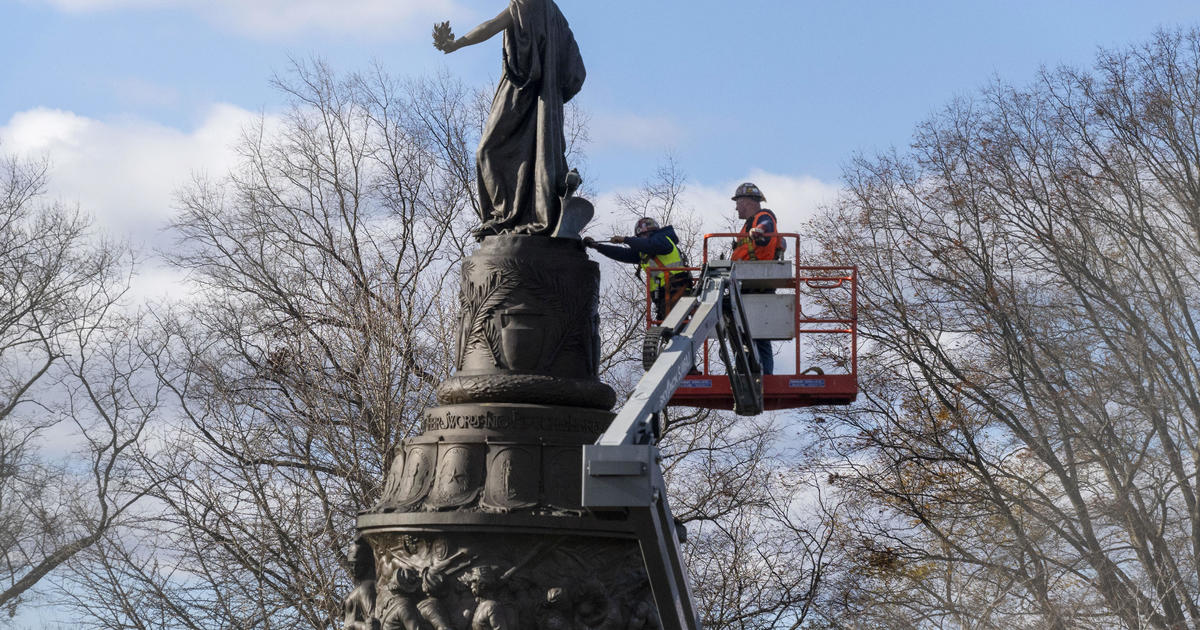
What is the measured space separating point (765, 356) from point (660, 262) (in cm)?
158

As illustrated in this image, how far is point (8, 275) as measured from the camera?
81.7ft

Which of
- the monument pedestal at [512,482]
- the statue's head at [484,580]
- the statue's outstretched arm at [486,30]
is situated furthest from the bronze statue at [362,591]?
the statue's outstretched arm at [486,30]

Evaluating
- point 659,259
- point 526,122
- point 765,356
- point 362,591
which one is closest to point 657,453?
point 362,591

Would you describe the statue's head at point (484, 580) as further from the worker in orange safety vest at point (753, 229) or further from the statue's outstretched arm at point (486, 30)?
the worker in orange safety vest at point (753, 229)

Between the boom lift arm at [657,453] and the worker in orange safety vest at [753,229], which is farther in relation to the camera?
the worker in orange safety vest at [753,229]

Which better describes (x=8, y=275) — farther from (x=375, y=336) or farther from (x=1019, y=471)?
(x=1019, y=471)

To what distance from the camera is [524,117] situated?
12422 mm

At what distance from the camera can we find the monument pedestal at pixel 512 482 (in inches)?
419

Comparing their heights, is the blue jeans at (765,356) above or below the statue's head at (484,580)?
above

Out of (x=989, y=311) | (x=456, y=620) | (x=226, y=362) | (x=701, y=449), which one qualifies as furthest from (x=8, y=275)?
(x=456, y=620)

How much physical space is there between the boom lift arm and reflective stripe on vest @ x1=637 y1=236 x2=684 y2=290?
308cm

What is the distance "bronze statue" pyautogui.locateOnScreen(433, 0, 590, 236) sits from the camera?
12227 mm

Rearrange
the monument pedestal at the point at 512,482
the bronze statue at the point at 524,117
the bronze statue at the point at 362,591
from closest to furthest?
the monument pedestal at the point at 512,482, the bronze statue at the point at 362,591, the bronze statue at the point at 524,117

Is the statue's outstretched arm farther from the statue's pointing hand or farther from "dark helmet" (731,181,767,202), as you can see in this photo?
"dark helmet" (731,181,767,202)
